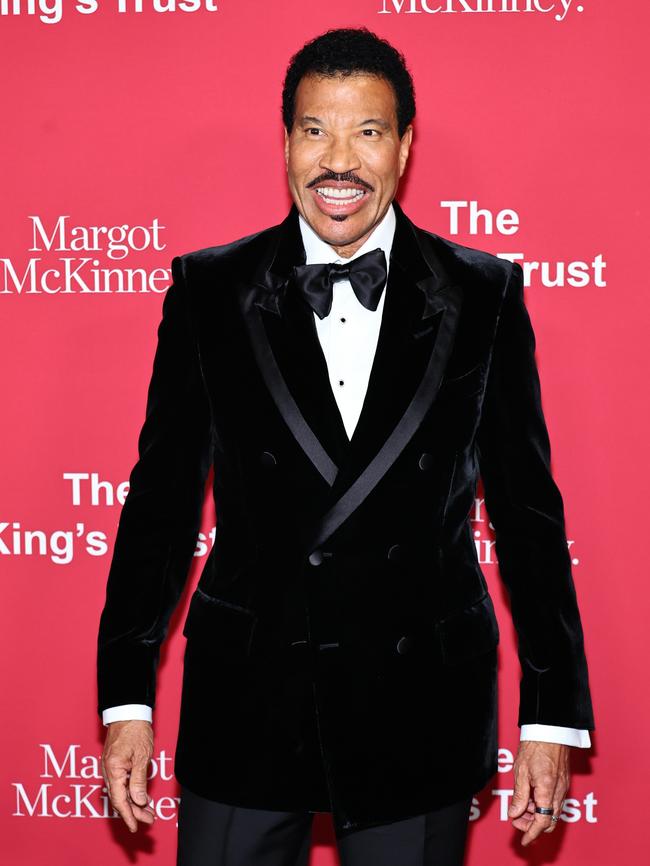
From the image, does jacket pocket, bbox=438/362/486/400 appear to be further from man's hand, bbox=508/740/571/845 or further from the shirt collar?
man's hand, bbox=508/740/571/845

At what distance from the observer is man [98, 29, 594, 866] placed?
1710 mm

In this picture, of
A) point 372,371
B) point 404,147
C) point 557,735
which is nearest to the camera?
point 372,371

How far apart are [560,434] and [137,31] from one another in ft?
4.39

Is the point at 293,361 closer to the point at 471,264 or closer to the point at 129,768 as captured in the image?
the point at 471,264

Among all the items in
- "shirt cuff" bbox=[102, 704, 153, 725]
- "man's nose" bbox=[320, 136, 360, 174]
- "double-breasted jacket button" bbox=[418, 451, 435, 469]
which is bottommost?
"shirt cuff" bbox=[102, 704, 153, 725]

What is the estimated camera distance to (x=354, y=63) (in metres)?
1.79

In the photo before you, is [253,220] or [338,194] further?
[253,220]

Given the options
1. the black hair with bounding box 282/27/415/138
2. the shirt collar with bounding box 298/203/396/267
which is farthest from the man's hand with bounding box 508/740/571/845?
the black hair with bounding box 282/27/415/138

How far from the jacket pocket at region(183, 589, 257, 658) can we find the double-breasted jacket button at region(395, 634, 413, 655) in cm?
24

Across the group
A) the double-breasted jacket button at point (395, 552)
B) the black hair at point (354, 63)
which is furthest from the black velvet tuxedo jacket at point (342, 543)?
the black hair at point (354, 63)

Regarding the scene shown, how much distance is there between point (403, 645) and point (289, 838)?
0.40 metres

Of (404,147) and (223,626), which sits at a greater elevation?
(404,147)

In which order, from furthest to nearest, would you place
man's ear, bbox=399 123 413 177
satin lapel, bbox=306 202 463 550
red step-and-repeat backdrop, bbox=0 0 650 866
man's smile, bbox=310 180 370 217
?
red step-and-repeat backdrop, bbox=0 0 650 866
man's ear, bbox=399 123 413 177
man's smile, bbox=310 180 370 217
satin lapel, bbox=306 202 463 550

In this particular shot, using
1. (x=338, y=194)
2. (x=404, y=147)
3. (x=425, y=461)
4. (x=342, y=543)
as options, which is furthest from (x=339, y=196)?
(x=342, y=543)
